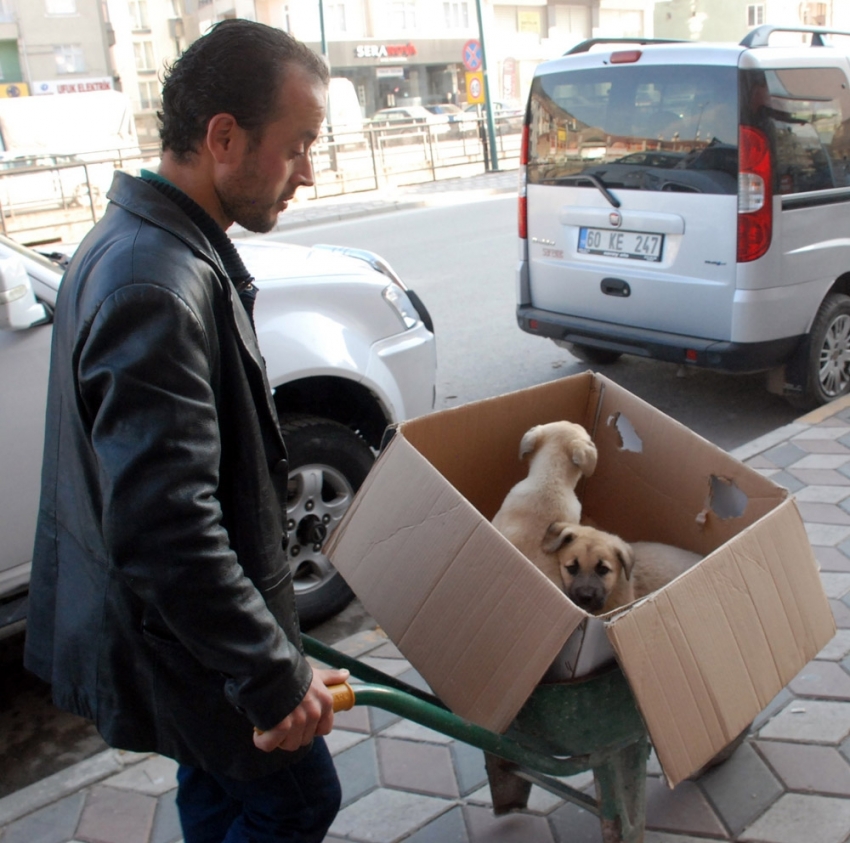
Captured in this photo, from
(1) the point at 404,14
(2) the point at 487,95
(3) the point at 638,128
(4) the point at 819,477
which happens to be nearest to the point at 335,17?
(1) the point at 404,14

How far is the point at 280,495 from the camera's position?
1777 mm

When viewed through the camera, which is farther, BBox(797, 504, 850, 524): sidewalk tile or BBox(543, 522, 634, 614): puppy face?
BBox(797, 504, 850, 524): sidewalk tile

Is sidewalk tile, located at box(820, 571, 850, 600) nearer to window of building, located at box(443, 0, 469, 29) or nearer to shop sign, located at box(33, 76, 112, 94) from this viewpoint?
shop sign, located at box(33, 76, 112, 94)

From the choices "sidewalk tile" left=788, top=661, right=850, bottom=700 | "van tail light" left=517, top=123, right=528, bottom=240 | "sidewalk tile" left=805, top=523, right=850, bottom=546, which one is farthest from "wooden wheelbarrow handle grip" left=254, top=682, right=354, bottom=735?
"van tail light" left=517, top=123, right=528, bottom=240

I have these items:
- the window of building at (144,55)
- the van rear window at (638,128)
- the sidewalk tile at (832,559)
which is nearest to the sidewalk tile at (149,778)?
the sidewalk tile at (832,559)

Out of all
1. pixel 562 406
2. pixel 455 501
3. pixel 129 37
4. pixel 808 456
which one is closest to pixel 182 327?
pixel 455 501

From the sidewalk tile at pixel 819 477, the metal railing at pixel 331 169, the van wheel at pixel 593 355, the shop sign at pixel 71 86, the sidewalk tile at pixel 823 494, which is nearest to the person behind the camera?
the sidewalk tile at pixel 823 494

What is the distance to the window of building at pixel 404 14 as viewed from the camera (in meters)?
52.6

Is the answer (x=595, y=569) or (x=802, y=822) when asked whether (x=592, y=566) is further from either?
(x=802, y=822)

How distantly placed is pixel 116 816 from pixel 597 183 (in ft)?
14.1

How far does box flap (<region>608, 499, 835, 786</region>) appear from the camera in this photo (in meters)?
1.62

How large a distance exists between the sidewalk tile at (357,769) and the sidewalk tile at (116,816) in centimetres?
54

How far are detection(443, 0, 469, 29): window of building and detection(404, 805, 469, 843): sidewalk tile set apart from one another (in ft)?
188

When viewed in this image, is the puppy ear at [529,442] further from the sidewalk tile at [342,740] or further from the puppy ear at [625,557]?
the sidewalk tile at [342,740]
